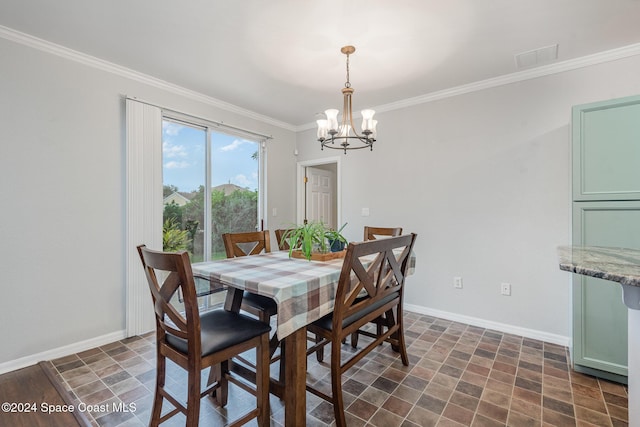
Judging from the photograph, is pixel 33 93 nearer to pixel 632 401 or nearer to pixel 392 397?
pixel 392 397

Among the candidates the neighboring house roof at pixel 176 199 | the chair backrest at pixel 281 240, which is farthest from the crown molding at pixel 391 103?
the chair backrest at pixel 281 240

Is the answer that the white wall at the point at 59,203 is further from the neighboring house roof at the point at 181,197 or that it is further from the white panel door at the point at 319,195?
the white panel door at the point at 319,195

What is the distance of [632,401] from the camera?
100 centimetres

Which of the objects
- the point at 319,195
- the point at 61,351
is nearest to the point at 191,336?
the point at 61,351

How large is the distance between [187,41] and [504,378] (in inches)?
136

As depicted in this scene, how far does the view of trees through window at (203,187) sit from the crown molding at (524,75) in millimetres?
2036

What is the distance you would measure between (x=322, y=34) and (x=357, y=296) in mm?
1903

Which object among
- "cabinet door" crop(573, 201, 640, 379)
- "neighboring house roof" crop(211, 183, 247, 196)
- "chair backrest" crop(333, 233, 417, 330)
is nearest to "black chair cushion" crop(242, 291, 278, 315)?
"chair backrest" crop(333, 233, 417, 330)

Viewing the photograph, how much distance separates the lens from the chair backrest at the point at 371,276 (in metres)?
1.49

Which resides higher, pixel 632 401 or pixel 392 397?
pixel 632 401

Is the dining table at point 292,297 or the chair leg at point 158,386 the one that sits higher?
the dining table at point 292,297

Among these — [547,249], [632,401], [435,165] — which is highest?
[435,165]

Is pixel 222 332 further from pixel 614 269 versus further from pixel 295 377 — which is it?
pixel 614 269

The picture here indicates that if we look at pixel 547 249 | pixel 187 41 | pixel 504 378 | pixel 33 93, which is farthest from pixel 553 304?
pixel 33 93
